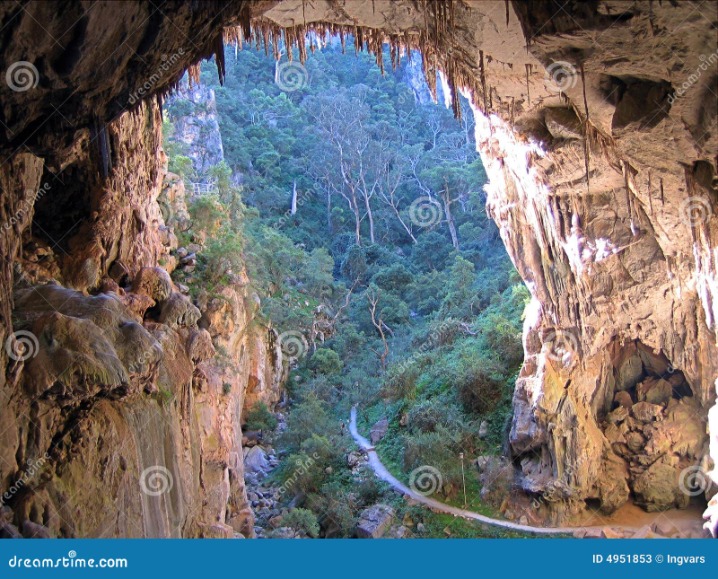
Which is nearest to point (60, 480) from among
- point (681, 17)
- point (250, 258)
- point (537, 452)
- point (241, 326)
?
point (681, 17)

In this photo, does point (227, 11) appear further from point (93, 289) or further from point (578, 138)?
point (578, 138)

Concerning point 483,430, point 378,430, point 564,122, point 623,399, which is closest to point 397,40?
point 564,122

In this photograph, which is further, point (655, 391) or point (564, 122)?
point (655, 391)

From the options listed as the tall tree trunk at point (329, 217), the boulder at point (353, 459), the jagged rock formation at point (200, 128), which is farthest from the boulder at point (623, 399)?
the tall tree trunk at point (329, 217)

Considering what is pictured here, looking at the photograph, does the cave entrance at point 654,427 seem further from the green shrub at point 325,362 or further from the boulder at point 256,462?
the green shrub at point 325,362

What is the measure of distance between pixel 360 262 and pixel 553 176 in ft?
64.2

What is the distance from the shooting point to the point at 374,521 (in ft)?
55.5

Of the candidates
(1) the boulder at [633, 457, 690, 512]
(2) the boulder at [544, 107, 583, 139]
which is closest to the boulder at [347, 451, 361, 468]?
(1) the boulder at [633, 457, 690, 512]

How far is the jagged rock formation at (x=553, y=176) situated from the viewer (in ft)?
23.6

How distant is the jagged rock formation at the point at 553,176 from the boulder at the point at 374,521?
359cm

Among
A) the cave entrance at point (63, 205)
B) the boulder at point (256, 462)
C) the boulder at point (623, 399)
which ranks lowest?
the boulder at point (256, 462)

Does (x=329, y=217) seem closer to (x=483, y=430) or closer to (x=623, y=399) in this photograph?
(x=483, y=430)

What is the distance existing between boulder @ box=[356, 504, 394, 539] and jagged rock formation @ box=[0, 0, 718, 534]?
11.8 feet

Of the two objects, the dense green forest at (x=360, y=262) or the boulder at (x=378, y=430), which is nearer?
the dense green forest at (x=360, y=262)
